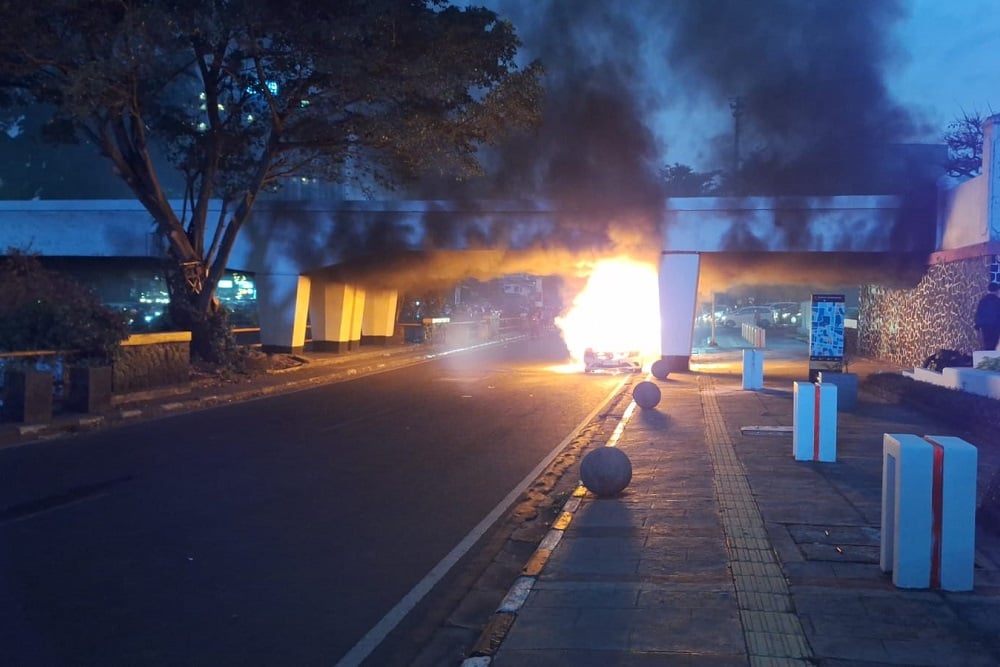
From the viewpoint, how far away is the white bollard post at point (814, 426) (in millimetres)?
11281

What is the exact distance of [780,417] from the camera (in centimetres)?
1616

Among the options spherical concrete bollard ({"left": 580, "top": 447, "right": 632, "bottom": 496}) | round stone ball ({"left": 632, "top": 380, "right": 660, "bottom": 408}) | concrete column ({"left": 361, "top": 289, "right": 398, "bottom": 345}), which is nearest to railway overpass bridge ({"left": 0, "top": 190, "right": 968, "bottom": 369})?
concrete column ({"left": 361, "top": 289, "right": 398, "bottom": 345})

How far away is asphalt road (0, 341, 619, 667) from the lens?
18.9 feet

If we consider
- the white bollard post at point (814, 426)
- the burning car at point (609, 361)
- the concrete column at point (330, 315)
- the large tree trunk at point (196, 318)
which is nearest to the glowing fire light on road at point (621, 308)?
the burning car at point (609, 361)

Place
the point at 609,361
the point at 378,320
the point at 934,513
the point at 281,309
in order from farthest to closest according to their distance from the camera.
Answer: the point at 378,320 < the point at 281,309 < the point at 609,361 < the point at 934,513

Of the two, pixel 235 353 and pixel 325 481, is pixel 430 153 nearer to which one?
pixel 235 353

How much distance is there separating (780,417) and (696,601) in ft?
34.9

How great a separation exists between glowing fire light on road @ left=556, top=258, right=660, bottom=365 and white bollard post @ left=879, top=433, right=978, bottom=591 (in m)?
22.3

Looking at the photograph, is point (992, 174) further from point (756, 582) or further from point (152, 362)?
point (152, 362)

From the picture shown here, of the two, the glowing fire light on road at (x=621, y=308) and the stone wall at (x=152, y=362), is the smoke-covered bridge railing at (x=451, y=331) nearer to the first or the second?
the glowing fire light on road at (x=621, y=308)

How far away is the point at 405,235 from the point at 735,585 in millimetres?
23276

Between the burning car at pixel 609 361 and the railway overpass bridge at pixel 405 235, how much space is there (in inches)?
42.1

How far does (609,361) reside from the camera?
93.2 ft

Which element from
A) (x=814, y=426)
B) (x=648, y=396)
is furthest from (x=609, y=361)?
(x=814, y=426)
